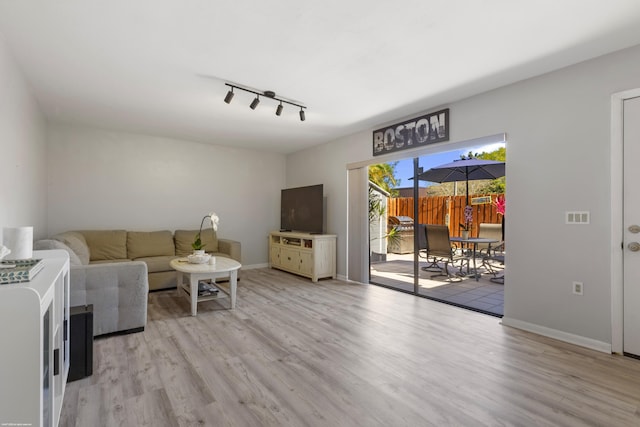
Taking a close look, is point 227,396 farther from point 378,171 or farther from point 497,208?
point 497,208

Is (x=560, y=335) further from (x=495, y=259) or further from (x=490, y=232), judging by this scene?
(x=490, y=232)

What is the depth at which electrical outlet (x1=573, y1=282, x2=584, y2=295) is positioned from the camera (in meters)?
2.70

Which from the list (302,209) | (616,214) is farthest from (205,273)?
(616,214)

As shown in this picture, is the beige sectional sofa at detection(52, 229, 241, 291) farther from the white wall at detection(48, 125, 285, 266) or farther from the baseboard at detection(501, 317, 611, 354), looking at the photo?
the baseboard at detection(501, 317, 611, 354)

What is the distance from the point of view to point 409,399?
1.88 meters

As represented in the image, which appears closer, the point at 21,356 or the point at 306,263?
the point at 21,356

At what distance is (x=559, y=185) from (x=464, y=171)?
7.37 feet

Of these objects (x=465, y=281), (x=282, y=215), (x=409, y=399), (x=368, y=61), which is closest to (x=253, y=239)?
(x=282, y=215)

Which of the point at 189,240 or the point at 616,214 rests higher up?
the point at 616,214

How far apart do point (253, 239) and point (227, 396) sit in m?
4.54

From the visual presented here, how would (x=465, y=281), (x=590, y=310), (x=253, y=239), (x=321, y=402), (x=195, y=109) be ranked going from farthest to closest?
(x=253, y=239) → (x=465, y=281) → (x=195, y=109) → (x=590, y=310) → (x=321, y=402)

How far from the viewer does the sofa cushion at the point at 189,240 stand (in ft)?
17.0

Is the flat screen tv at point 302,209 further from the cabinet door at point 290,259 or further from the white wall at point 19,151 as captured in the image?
the white wall at point 19,151

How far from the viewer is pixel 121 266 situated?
289 centimetres
